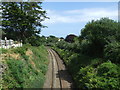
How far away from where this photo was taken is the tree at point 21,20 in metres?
24.4

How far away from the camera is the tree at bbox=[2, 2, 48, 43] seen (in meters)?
24.4

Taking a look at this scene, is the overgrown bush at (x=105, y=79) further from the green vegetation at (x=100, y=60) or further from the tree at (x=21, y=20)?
the tree at (x=21, y=20)

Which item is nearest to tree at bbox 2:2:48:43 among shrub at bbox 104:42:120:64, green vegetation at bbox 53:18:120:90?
green vegetation at bbox 53:18:120:90

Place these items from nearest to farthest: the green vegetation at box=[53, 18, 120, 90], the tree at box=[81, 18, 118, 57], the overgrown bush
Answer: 1. the overgrown bush
2. the green vegetation at box=[53, 18, 120, 90]
3. the tree at box=[81, 18, 118, 57]

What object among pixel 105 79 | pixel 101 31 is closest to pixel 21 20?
pixel 101 31

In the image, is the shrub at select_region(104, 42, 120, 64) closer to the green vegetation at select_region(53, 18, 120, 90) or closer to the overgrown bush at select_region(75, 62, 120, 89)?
the green vegetation at select_region(53, 18, 120, 90)

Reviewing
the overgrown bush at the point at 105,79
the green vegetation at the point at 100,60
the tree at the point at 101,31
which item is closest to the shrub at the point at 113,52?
the green vegetation at the point at 100,60

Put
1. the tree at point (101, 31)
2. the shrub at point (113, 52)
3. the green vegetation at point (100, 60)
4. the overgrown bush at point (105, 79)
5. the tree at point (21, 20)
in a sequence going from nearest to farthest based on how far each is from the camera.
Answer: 1. the overgrown bush at point (105, 79)
2. the green vegetation at point (100, 60)
3. the shrub at point (113, 52)
4. the tree at point (101, 31)
5. the tree at point (21, 20)

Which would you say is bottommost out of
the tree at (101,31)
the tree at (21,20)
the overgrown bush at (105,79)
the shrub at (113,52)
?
the overgrown bush at (105,79)

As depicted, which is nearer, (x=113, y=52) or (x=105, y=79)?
(x=105, y=79)

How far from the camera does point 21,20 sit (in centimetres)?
2481

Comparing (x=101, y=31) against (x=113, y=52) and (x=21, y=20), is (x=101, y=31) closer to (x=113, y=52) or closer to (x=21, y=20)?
(x=113, y=52)

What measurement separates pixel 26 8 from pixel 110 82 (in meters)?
21.5

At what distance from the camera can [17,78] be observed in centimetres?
974
